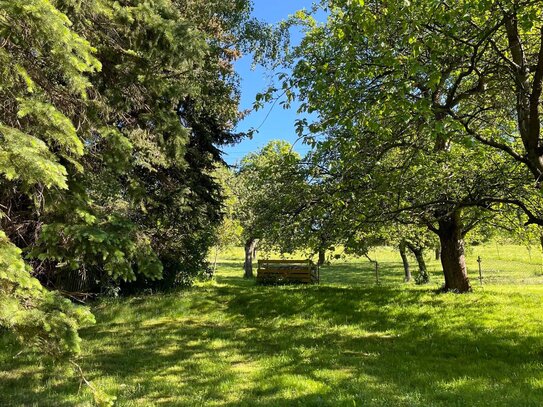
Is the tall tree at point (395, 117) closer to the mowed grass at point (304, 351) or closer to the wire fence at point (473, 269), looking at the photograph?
the mowed grass at point (304, 351)

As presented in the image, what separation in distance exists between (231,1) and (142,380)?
7.65 m

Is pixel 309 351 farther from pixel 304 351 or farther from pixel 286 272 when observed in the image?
pixel 286 272

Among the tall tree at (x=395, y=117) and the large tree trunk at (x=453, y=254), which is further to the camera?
the large tree trunk at (x=453, y=254)

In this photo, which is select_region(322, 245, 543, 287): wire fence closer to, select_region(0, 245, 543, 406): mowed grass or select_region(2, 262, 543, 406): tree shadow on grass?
select_region(0, 245, 543, 406): mowed grass

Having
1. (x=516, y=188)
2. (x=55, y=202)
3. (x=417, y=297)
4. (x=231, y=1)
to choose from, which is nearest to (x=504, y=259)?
(x=417, y=297)

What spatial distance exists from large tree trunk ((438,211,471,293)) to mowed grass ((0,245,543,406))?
0.52m

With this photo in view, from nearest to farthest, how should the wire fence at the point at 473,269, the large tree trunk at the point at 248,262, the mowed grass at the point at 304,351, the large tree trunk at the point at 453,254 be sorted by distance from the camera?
the mowed grass at the point at 304,351 → the large tree trunk at the point at 453,254 → the wire fence at the point at 473,269 → the large tree trunk at the point at 248,262

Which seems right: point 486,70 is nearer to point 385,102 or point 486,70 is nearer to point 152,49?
point 385,102

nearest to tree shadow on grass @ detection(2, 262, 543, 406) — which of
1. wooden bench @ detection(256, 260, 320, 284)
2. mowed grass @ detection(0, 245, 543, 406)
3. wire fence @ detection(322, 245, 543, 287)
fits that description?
mowed grass @ detection(0, 245, 543, 406)

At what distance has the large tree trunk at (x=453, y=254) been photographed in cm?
1209

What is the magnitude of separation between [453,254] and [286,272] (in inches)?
354

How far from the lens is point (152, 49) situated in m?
6.66

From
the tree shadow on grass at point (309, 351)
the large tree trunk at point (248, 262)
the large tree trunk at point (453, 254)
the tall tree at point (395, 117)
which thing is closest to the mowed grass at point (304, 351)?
the tree shadow on grass at point (309, 351)

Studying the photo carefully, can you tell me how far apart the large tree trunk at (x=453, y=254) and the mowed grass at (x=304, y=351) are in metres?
0.52
